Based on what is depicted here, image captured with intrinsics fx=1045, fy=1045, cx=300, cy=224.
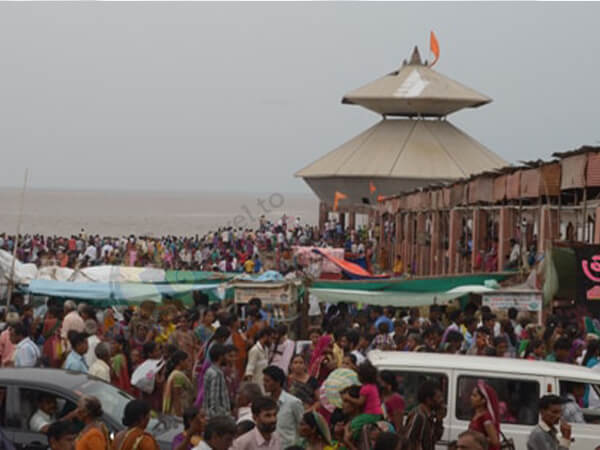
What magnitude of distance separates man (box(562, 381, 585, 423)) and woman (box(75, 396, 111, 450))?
12.5 ft

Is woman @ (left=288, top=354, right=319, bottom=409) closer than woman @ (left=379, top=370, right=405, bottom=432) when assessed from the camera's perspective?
No

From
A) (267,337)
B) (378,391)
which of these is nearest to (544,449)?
(378,391)

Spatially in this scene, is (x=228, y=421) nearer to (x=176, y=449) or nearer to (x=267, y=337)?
(x=176, y=449)

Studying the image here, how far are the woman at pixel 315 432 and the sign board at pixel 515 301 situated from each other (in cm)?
717

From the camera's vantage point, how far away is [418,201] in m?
30.4

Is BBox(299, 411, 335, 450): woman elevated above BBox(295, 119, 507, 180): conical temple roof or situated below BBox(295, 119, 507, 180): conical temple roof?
below

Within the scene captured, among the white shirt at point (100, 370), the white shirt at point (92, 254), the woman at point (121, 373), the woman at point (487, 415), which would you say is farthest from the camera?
the white shirt at point (92, 254)

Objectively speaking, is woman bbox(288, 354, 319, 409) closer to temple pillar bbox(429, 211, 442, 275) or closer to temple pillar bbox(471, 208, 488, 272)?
temple pillar bbox(471, 208, 488, 272)

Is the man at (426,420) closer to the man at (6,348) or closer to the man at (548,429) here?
the man at (548,429)

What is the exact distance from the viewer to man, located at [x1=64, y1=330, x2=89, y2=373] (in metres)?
10.7

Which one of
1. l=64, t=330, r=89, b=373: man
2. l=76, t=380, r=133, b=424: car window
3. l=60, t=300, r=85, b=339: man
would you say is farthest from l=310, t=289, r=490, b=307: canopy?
l=76, t=380, r=133, b=424: car window

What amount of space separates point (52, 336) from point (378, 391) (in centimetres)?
549

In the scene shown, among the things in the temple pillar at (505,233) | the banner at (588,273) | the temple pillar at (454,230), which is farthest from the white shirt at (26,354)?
the temple pillar at (454,230)

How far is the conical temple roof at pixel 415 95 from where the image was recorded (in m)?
61.7
